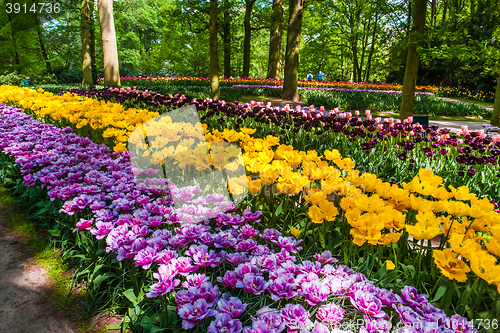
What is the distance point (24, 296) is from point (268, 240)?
180 cm

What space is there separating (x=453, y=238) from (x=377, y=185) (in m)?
0.53

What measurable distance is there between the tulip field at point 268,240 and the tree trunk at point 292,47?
894 cm

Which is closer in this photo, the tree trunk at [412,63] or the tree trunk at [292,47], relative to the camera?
the tree trunk at [412,63]

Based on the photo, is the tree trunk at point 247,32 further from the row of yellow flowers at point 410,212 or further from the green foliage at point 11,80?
the row of yellow flowers at point 410,212

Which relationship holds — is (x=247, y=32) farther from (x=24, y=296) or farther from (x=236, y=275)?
(x=236, y=275)

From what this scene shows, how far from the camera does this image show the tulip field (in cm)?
119

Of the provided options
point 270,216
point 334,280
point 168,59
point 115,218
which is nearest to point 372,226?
point 334,280

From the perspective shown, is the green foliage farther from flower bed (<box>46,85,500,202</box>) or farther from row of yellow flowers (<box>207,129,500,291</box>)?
row of yellow flowers (<box>207,129,500,291</box>)

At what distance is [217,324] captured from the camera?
107 centimetres

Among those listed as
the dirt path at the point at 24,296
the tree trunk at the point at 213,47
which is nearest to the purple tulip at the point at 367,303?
the dirt path at the point at 24,296

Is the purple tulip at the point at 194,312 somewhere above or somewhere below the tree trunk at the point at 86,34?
below

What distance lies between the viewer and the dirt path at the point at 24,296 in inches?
68.4

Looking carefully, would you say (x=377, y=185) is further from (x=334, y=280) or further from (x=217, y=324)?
(x=217, y=324)

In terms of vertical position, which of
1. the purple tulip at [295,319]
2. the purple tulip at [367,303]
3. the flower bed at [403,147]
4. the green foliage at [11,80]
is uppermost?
the green foliage at [11,80]
